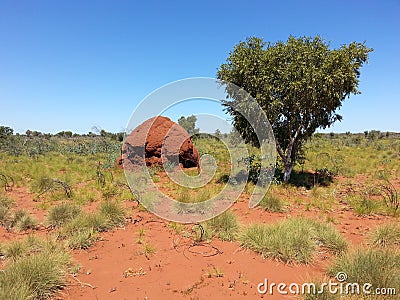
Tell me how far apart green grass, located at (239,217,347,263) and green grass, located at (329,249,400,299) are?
687 millimetres

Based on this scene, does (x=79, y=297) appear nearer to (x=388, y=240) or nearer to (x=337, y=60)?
(x=388, y=240)

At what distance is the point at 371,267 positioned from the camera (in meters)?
4.28

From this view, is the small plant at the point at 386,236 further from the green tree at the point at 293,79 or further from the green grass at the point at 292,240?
the green tree at the point at 293,79

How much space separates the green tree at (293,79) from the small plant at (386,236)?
5677 millimetres

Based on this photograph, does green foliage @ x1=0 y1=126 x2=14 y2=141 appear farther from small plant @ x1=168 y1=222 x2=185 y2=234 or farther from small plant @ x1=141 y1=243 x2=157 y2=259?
small plant @ x1=141 y1=243 x2=157 y2=259

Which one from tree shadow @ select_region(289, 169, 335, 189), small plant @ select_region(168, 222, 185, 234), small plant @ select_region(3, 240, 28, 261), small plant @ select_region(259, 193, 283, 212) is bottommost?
small plant @ select_region(3, 240, 28, 261)

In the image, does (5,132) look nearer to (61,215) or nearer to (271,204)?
(61,215)

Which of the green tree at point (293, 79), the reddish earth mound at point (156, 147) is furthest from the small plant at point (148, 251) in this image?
the reddish earth mound at point (156, 147)

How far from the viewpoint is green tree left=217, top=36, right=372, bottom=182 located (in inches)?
410

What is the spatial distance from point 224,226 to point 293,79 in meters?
6.55

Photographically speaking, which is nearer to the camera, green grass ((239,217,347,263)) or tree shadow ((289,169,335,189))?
green grass ((239,217,347,263))

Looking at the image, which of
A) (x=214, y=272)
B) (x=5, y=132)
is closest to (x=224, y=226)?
(x=214, y=272)

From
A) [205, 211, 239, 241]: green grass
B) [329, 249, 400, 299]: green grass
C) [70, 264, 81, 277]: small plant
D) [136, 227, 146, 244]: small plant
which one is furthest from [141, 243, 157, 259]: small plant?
[329, 249, 400, 299]: green grass

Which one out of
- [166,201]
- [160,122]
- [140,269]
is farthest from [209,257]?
[160,122]
